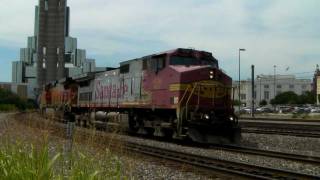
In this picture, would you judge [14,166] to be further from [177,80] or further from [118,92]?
[118,92]

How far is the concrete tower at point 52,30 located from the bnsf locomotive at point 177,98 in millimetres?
97069

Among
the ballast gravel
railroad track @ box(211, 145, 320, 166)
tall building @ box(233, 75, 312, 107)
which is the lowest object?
the ballast gravel

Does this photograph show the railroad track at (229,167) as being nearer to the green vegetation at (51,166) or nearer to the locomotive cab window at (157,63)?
the green vegetation at (51,166)

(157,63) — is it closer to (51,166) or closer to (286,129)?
(286,129)

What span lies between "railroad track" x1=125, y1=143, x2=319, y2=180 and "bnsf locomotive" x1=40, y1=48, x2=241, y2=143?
3.04 m

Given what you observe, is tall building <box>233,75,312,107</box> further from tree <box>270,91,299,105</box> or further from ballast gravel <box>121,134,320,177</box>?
ballast gravel <box>121,134,320,177</box>

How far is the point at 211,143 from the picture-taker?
749 inches

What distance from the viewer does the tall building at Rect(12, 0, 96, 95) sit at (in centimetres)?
11512

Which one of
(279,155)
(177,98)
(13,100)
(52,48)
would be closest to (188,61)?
(177,98)

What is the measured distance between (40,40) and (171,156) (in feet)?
378

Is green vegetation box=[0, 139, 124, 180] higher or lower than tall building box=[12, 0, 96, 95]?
lower

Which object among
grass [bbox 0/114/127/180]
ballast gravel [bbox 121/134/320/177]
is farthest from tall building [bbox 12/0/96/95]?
grass [bbox 0/114/127/180]

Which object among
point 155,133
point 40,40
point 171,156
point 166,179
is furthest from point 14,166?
point 40,40

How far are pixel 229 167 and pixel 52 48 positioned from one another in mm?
112939
